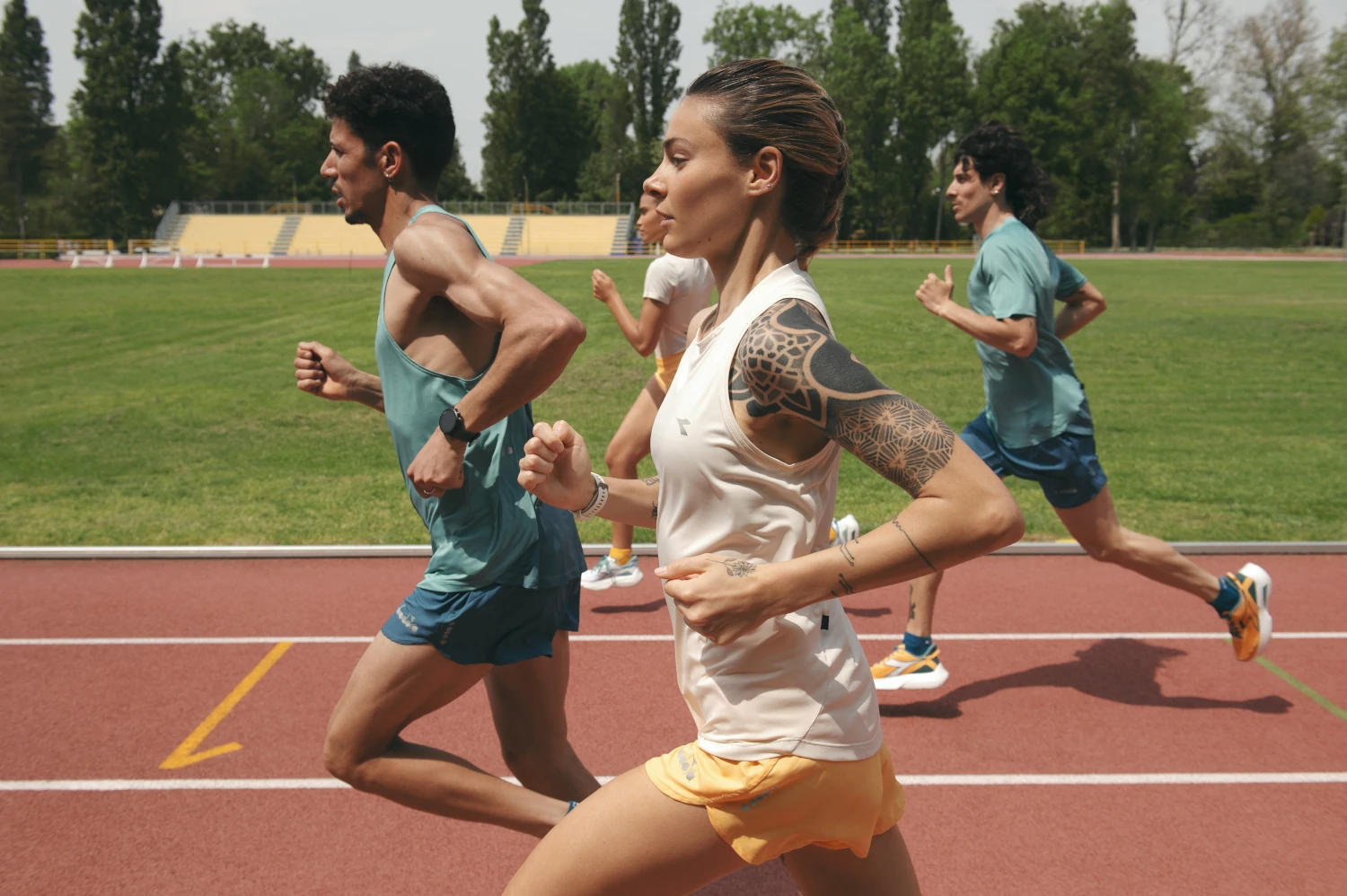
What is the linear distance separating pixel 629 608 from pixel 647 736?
1.66 metres

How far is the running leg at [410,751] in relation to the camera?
286 cm

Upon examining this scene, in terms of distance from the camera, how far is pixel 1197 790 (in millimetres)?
4188

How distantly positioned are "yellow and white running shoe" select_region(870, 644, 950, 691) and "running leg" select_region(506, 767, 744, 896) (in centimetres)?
302

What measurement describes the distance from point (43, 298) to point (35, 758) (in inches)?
1021

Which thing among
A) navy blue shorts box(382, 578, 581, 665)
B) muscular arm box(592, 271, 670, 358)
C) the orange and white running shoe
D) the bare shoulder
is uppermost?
the bare shoulder

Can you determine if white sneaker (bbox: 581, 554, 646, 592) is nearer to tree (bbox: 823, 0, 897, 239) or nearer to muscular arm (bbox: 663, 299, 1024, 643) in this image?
muscular arm (bbox: 663, 299, 1024, 643)

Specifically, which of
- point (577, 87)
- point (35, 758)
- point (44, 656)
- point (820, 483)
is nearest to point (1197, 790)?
point (820, 483)

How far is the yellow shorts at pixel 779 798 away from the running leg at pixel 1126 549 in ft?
10.3

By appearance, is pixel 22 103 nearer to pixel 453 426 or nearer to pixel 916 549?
pixel 453 426

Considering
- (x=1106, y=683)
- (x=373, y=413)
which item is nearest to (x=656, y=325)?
(x=1106, y=683)

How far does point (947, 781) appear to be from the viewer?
167 inches

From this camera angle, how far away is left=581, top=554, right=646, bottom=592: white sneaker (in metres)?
6.56

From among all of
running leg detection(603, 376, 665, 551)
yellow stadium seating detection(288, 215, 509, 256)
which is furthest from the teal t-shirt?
yellow stadium seating detection(288, 215, 509, 256)

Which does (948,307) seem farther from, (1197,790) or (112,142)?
(112,142)
